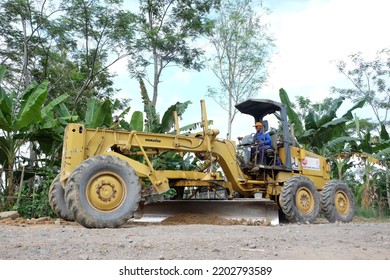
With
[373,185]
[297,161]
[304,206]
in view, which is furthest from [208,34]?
[304,206]

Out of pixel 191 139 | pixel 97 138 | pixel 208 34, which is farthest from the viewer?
pixel 208 34

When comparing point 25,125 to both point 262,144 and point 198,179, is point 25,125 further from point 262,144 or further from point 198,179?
point 262,144

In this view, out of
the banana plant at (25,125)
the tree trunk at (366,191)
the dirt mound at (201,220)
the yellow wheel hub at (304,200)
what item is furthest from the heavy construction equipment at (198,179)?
the tree trunk at (366,191)

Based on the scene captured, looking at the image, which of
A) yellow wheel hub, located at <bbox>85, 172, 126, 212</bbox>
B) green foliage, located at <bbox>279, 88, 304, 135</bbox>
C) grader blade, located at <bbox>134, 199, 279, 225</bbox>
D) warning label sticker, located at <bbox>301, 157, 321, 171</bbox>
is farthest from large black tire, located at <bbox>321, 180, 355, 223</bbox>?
yellow wheel hub, located at <bbox>85, 172, 126, 212</bbox>

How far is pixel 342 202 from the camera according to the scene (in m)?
10.7

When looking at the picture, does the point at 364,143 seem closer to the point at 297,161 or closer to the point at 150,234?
the point at 297,161

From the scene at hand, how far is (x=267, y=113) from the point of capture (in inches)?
425

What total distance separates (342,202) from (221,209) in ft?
10.7

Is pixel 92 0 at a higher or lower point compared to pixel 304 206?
higher

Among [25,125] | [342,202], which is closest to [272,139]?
[342,202]

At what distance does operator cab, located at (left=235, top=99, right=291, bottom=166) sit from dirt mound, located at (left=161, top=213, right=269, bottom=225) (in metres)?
1.66

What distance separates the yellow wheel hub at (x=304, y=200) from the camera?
9.49m
